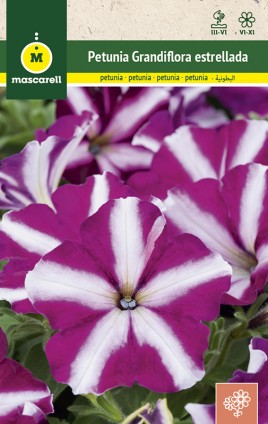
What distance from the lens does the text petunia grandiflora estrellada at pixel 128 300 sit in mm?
536

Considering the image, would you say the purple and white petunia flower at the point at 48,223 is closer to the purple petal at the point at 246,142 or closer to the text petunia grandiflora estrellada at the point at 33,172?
the text petunia grandiflora estrellada at the point at 33,172

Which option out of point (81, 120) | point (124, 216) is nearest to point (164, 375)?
point (124, 216)

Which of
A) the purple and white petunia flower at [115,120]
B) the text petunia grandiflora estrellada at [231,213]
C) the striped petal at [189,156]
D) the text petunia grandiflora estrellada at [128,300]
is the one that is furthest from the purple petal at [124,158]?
the text petunia grandiflora estrellada at [128,300]

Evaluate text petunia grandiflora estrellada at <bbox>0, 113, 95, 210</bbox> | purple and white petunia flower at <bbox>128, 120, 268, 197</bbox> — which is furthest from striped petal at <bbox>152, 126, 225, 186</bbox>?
text petunia grandiflora estrellada at <bbox>0, 113, 95, 210</bbox>

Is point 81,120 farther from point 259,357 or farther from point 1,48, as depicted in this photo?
point 259,357

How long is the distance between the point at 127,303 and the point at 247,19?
35 centimetres

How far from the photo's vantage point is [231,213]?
658mm

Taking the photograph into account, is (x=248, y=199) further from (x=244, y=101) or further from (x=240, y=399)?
(x=244, y=101)

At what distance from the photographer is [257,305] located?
0.66 m

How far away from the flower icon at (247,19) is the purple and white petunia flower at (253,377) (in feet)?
1.16

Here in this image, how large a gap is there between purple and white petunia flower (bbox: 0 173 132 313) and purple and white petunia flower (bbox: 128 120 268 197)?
11 centimetres

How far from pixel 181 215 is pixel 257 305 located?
4.2 inches

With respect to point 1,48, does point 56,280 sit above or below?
below

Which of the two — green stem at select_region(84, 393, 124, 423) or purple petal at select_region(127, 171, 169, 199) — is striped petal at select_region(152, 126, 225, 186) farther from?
green stem at select_region(84, 393, 124, 423)
